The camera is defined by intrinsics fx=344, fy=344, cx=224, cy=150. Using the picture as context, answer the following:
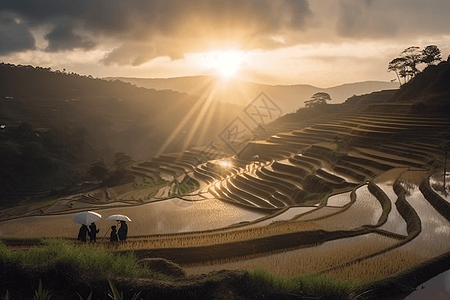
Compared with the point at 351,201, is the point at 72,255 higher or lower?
higher

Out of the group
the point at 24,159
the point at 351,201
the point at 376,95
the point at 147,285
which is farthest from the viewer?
the point at 376,95

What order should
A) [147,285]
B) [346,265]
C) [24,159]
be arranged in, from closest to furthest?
[147,285] → [346,265] → [24,159]

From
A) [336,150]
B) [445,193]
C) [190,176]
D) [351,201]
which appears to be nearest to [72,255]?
[351,201]

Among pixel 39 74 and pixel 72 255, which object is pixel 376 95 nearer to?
pixel 72 255

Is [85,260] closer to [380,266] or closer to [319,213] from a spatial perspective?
[380,266]

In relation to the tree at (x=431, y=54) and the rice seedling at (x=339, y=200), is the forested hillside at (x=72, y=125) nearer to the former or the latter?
the rice seedling at (x=339, y=200)

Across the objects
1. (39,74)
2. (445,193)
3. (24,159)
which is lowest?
(24,159)

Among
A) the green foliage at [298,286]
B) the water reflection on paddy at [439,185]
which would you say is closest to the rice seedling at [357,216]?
the water reflection on paddy at [439,185]

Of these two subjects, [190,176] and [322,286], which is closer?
[322,286]
